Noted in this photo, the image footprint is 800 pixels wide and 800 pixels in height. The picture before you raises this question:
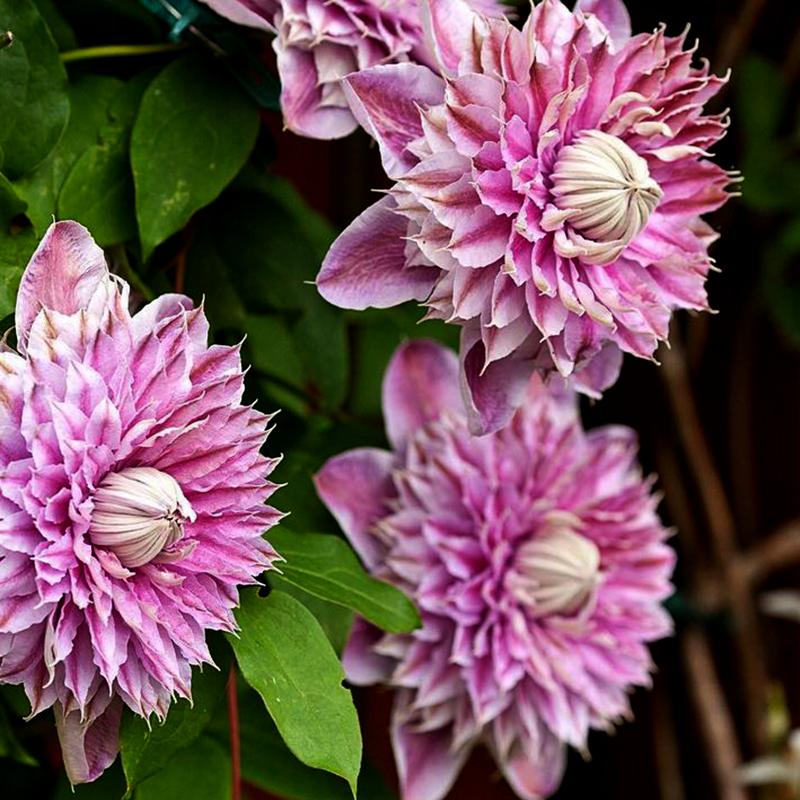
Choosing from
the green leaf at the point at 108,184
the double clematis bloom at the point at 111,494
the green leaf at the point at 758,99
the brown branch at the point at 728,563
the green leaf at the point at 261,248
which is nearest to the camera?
the double clematis bloom at the point at 111,494

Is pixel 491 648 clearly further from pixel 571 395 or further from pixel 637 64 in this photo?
pixel 637 64

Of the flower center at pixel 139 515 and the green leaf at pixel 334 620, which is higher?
the flower center at pixel 139 515

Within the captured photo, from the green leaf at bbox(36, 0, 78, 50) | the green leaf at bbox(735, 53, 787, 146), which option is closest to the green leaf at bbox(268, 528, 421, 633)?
the green leaf at bbox(36, 0, 78, 50)

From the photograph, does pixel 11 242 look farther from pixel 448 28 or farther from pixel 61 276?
pixel 448 28

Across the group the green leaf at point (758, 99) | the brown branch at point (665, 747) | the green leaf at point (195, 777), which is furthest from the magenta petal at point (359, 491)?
the brown branch at point (665, 747)

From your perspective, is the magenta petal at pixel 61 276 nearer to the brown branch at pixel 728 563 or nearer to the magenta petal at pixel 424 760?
the magenta petal at pixel 424 760

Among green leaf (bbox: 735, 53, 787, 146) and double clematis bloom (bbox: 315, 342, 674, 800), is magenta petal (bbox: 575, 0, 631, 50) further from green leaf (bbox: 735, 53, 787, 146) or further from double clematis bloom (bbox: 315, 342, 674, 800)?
green leaf (bbox: 735, 53, 787, 146)
